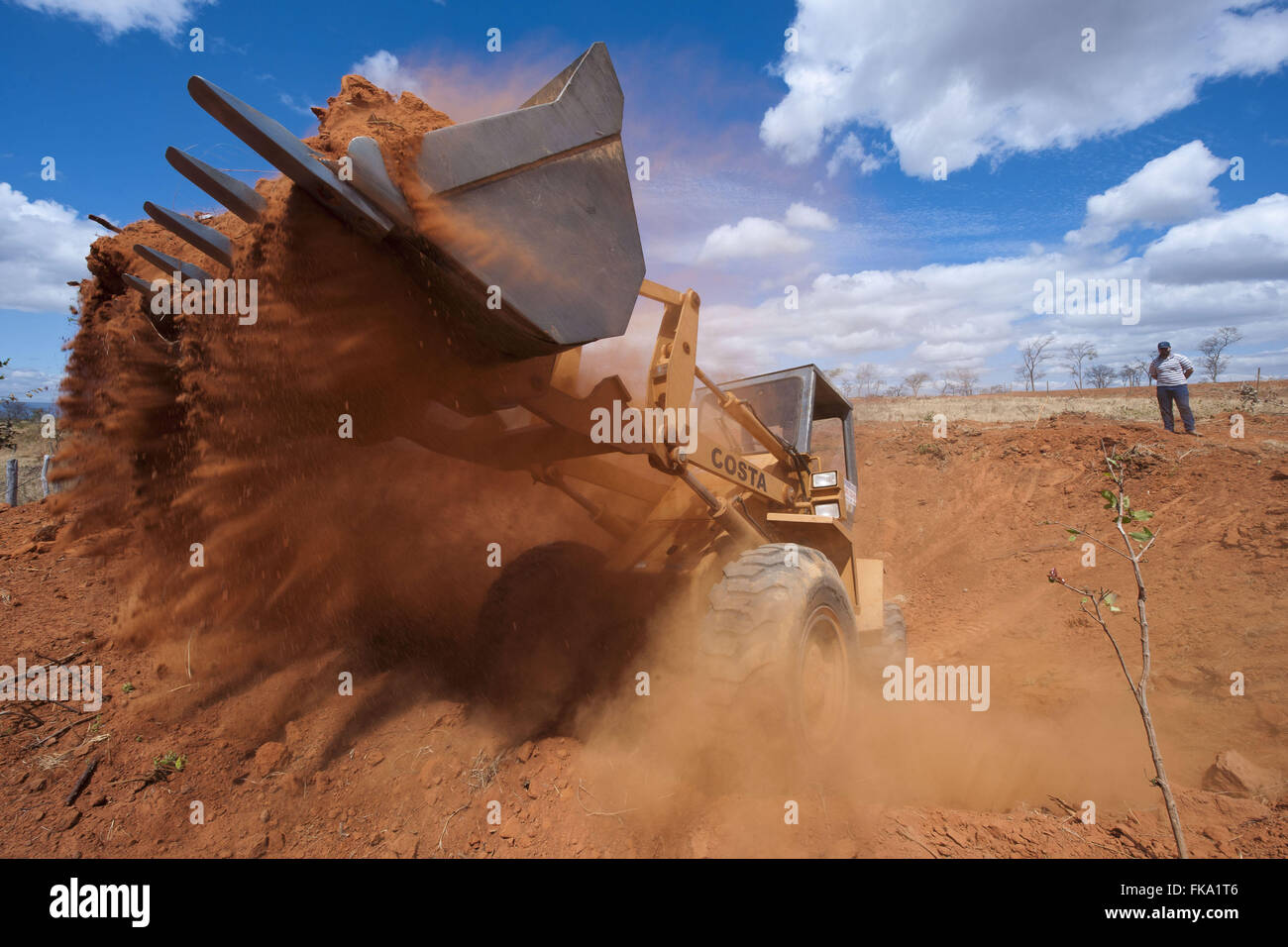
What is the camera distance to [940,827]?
10.4 ft

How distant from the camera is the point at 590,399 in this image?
320cm

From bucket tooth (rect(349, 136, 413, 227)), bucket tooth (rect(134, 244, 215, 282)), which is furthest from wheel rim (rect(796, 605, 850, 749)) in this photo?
bucket tooth (rect(134, 244, 215, 282))

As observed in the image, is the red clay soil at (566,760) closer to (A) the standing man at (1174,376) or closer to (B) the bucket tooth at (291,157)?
(B) the bucket tooth at (291,157)

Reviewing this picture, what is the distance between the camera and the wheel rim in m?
3.78

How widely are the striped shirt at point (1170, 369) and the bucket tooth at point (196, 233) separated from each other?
14.6 meters

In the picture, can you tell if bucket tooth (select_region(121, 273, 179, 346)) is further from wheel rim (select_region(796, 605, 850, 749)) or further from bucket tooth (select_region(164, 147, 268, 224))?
wheel rim (select_region(796, 605, 850, 749))

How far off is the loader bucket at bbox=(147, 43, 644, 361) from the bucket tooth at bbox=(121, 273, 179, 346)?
1.56 feet

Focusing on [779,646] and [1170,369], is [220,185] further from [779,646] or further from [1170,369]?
[1170,369]

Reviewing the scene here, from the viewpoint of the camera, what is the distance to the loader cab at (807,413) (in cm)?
538

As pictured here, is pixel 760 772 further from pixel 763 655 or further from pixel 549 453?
pixel 549 453

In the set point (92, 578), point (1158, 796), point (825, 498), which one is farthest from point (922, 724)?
point (92, 578)

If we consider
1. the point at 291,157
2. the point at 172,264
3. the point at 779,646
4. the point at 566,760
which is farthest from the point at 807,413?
the point at 172,264

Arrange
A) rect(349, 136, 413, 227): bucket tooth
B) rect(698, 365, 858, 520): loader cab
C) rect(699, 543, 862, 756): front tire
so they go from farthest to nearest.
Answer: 1. rect(698, 365, 858, 520): loader cab
2. rect(699, 543, 862, 756): front tire
3. rect(349, 136, 413, 227): bucket tooth

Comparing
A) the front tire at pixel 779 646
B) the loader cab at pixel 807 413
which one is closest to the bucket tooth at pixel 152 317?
the front tire at pixel 779 646
